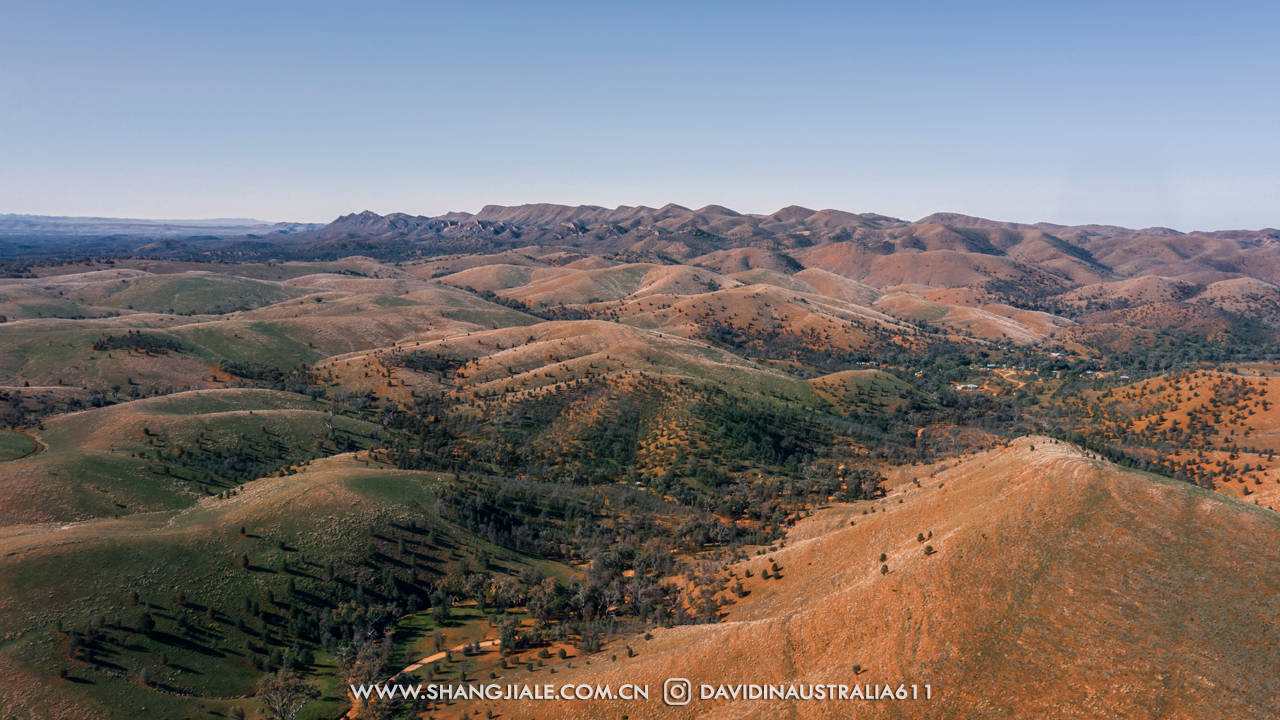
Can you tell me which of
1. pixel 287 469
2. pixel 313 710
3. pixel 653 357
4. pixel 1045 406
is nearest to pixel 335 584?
pixel 313 710

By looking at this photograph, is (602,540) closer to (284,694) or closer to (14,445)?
(284,694)

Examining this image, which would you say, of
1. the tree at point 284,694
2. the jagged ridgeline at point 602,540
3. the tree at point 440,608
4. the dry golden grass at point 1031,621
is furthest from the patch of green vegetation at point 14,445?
the dry golden grass at point 1031,621

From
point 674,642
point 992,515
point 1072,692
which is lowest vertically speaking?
point 674,642

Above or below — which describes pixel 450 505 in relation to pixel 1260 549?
below

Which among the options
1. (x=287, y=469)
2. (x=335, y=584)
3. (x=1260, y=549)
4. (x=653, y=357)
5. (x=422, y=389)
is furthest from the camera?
(x=653, y=357)

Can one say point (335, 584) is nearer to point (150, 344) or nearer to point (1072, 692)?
point (1072, 692)

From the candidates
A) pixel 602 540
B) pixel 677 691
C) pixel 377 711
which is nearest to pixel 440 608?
pixel 377 711

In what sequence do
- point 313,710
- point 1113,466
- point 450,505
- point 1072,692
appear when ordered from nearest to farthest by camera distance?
1. point 1072,692
2. point 313,710
3. point 1113,466
4. point 450,505
